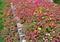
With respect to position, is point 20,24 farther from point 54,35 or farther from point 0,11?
point 0,11

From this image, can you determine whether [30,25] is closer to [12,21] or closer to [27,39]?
[27,39]

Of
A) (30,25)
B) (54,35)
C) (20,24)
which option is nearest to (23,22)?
(20,24)

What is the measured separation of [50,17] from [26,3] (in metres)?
1.89

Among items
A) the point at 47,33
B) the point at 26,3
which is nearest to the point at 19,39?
the point at 47,33

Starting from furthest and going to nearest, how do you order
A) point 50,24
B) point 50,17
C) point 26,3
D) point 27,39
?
1. point 26,3
2. point 50,17
3. point 50,24
4. point 27,39

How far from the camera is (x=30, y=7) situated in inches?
288

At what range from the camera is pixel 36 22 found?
6.08m

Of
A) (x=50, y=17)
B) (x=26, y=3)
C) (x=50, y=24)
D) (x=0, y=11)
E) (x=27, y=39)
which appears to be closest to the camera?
(x=27, y=39)

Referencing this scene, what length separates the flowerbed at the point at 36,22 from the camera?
5512mm

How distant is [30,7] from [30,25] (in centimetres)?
154

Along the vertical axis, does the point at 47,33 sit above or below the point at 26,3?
below

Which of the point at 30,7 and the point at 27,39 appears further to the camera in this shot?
the point at 30,7

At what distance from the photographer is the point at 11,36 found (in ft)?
21.4

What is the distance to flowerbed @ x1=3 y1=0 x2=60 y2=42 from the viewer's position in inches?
217
